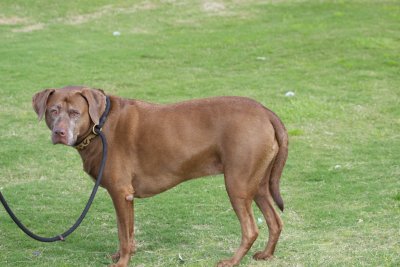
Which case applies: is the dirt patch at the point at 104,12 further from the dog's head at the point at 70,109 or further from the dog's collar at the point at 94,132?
the dog's head at the point at 70,109

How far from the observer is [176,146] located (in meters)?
7.22

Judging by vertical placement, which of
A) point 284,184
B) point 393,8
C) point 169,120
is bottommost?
point 393,8

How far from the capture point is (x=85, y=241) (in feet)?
26.2

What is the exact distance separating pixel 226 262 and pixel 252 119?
124 centimetres

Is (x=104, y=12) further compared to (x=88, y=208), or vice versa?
(x=104, y=12)

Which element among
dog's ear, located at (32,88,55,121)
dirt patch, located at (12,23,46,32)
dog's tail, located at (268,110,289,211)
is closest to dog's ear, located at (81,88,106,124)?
dog's ear, located at (32,88,55,121)

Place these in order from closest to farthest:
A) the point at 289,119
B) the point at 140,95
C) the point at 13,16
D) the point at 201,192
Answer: the point at 201,192, the point at 289,119, the point at 140,95, the point at 13,16

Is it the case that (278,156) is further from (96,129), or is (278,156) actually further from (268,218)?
(96,129)

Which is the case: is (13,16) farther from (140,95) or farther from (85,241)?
(85,241)

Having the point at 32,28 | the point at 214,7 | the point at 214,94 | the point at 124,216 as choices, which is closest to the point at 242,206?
the point at 124,216

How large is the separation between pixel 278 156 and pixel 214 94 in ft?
25.2

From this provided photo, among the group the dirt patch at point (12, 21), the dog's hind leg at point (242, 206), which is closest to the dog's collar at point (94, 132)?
the dog's hind leg at point (242, 206)

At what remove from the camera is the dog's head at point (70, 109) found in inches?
271

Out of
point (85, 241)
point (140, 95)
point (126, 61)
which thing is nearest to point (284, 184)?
point (85, 241)
